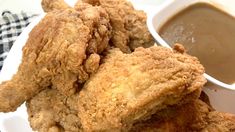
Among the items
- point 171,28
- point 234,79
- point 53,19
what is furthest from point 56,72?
point 234,79

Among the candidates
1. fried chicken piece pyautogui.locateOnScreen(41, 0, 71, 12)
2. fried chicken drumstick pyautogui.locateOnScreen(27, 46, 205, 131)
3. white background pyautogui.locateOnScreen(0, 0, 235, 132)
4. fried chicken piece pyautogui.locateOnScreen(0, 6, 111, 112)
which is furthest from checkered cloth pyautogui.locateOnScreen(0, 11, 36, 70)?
fried chicken drumstick pyautogui.locateOnScreen(27, 46, 205, 131)

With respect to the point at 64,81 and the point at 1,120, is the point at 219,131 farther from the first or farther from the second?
the point at 1,120

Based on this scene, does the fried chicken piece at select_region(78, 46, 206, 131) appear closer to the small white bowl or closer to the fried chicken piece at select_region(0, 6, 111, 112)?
the fried chicken piece at select_region(0, 6, 111, 112)

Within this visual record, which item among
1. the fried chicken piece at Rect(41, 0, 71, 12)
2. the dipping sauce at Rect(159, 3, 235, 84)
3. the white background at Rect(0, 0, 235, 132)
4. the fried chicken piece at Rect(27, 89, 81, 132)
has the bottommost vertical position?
the white background at Rect(0, 0, 235, 132)

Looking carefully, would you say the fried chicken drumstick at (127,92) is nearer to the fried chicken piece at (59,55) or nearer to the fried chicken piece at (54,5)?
the fried chicken piece at (59,55)

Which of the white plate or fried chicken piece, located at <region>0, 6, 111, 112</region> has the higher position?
fried chicken piece, located at <region>0, 6, 111, 112</region>

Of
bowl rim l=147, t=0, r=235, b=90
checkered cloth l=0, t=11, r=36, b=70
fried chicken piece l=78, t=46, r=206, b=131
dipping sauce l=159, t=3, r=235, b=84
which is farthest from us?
checkered cloth l=0, t=11, r=36, b=70

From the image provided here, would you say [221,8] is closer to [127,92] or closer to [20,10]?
[127,92]

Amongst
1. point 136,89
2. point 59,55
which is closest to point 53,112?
point 59,55
